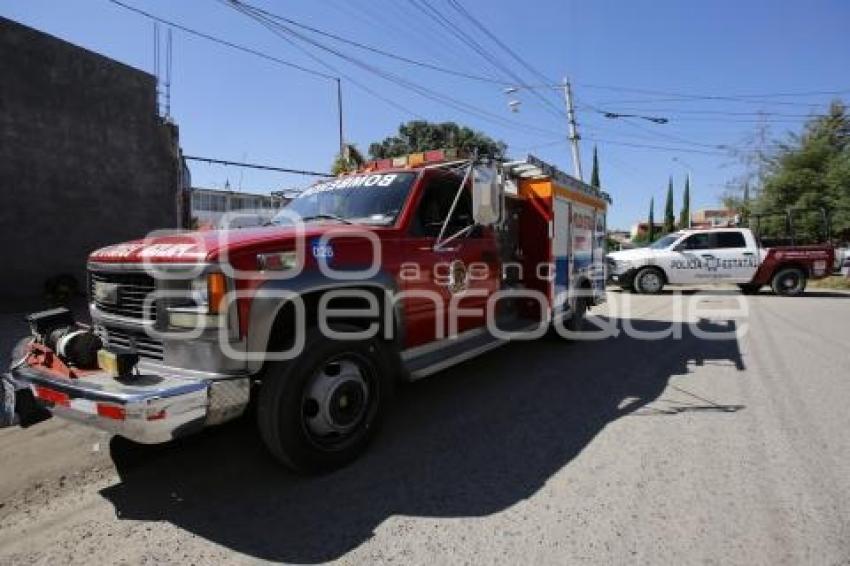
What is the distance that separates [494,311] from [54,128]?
35.0ft

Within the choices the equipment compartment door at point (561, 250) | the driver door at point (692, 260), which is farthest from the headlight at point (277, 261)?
the driver door at point (692, 260)

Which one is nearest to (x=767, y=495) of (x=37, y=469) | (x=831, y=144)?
(x=37, y=469)

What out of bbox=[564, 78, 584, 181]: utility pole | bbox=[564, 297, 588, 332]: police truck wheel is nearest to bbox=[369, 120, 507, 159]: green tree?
bbox=[564, 78, 584, 181]: utility pole

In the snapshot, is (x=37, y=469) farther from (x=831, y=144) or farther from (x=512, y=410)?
(x=831, y=144)

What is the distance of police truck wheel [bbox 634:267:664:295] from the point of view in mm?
16109

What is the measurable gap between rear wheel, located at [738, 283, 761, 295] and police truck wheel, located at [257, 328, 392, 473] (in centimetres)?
1557

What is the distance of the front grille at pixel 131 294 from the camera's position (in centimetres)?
353

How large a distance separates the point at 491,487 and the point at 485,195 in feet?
7.65

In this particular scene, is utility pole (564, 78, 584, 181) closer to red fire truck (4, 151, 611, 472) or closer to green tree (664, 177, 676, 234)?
red fire truck (4, 151, 611, 472)

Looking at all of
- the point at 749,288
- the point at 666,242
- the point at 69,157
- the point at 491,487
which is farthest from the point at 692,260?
the point at 69,157

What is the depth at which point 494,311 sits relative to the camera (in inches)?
235

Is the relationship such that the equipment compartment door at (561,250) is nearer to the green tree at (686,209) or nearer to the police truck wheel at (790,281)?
the police truck wheel at (790,281)

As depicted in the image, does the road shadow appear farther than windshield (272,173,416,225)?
No

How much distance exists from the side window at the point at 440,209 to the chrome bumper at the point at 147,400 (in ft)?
6.93
